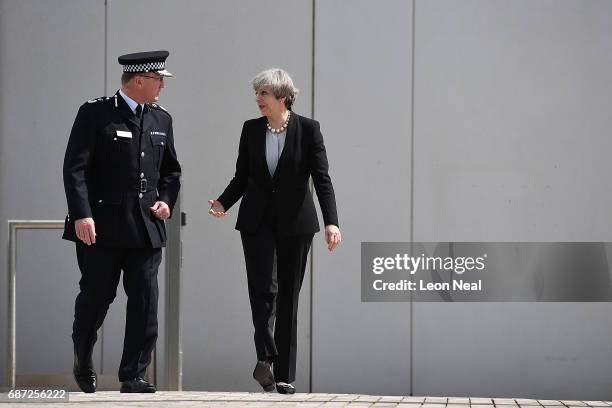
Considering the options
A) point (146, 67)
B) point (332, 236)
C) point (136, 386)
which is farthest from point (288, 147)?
point (136, 386)

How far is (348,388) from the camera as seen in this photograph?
10.2 meters

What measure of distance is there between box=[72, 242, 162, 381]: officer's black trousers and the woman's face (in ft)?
3.16

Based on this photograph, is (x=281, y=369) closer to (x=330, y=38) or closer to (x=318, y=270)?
(x=318, y=270)

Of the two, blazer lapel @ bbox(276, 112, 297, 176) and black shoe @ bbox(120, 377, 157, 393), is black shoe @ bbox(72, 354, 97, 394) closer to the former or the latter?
black shoe @ bbox(120, 377, 157, 393)

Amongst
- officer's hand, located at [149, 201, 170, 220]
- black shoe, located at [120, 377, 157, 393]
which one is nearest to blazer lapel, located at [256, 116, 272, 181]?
officer's hand, located at [149, 201, 170, 220]

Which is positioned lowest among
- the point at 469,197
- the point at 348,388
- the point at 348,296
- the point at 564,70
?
the point at 348,388

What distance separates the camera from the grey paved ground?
7.01m

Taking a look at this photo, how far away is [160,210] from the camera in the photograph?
708cm

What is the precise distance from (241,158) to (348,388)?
336cm

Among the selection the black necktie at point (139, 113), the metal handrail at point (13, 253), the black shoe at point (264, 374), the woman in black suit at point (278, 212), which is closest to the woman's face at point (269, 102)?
the woman in black suit at point (278, 212)

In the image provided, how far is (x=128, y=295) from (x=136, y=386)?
493 mm

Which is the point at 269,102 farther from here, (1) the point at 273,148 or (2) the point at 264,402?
(2) the point at 264,402

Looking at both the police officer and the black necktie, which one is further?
the black necktie

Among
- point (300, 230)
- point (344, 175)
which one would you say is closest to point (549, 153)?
point (344, 175)
